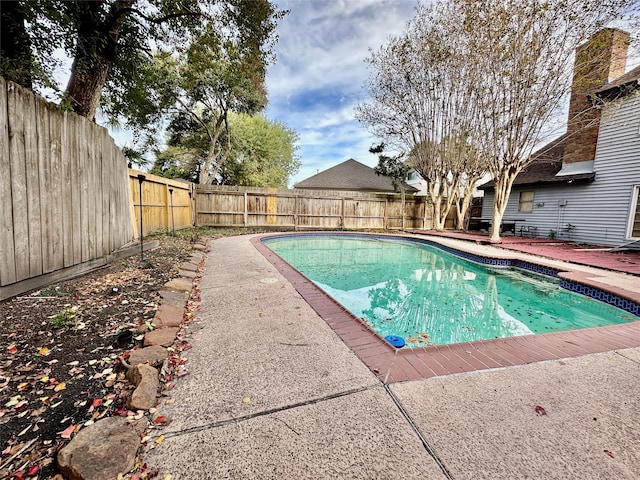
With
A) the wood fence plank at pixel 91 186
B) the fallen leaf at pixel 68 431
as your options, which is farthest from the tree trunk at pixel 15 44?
the fallen leaf at pixel 68 431

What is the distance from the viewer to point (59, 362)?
1.88 metres

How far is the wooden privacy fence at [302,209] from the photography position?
1195 centimetres

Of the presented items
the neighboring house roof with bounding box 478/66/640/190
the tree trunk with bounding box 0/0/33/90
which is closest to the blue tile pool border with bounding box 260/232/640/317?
the neighboring house roof with bounding box 478/66/640/190

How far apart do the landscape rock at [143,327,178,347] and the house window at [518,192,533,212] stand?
13622 millimetres

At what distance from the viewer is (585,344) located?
247 centimetres

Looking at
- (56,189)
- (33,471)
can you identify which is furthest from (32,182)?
(33,471)

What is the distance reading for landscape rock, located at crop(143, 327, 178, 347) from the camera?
86.1 inches

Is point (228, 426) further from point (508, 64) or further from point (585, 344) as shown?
point (508, 64)

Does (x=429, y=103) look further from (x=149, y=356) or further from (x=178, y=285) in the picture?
(x=149, y=356)

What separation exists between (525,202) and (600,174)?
2935mm

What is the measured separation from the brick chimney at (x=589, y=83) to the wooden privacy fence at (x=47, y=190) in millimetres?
11516

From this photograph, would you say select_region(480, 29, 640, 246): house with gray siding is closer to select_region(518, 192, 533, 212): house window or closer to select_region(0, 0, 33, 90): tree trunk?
select_region(518, 192, 533, 212): house window

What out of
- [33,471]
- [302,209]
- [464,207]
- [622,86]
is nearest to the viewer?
[33,471]

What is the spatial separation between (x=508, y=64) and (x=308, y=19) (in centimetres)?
605
